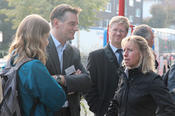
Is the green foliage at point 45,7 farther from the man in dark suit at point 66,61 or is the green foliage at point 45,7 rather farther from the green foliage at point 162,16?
the man in dark suit at point 66,61

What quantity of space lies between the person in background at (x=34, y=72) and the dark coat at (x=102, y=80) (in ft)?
3.83

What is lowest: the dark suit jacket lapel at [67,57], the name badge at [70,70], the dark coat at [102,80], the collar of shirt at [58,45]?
the dark coat at [102,80]

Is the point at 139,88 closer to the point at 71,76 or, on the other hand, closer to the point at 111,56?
the point at 71,76

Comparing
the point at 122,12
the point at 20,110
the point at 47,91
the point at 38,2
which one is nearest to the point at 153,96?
the point at 47,91

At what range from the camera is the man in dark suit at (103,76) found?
358cm

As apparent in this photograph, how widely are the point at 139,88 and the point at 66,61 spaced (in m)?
0.90

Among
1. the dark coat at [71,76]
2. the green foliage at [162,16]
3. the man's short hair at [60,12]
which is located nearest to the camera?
the dark coat at [71,76]

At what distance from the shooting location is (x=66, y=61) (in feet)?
10.3

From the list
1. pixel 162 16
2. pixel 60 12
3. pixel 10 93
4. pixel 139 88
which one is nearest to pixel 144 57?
pixel 139 88

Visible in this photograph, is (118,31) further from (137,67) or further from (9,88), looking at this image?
(9,88)

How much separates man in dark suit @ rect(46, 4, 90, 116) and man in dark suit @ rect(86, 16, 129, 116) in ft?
1.07

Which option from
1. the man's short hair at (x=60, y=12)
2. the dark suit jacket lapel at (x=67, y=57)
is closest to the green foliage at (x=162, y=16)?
the man's short hair at (x=60, y=12)

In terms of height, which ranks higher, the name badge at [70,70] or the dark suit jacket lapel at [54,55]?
the dark suit jacket lapel at [54,55]

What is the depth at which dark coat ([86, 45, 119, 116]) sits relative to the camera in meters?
3.58
